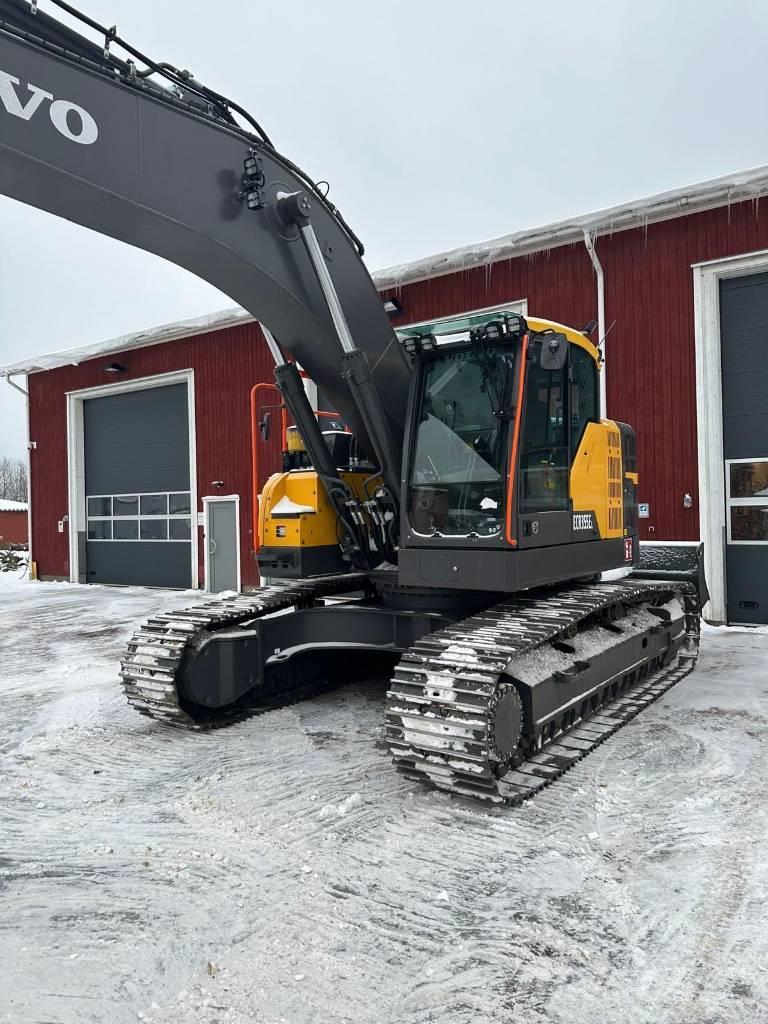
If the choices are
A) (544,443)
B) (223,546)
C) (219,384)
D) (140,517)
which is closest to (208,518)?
(223,546)

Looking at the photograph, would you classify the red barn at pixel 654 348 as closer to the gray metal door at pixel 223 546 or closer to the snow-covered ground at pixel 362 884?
the gray metal door at pixel 223 546

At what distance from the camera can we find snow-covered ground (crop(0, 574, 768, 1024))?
2.53 metres

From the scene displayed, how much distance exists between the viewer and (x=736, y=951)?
2762 mm

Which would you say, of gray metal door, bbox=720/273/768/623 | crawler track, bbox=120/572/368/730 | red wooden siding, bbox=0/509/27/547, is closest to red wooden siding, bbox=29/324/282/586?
gray metal door, bbox=720/273/768/623

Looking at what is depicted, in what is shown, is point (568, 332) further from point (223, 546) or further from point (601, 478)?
point (223, 546)

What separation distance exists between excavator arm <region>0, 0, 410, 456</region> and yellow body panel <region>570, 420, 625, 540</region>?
1.35m

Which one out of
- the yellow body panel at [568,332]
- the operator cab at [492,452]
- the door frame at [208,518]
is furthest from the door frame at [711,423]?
the door frame at [208,518]

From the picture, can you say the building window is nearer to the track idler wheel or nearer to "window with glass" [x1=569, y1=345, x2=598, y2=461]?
"window with glass" [x1=569, y1=345, x2=598, y2=461]

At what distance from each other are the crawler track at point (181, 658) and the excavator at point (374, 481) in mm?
22

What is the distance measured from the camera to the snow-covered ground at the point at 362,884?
2525mm

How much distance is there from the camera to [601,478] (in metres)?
5.85

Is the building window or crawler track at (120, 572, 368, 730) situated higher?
the building window

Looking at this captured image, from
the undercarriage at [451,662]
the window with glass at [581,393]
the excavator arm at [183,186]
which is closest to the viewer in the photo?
the excavator arm at [183,186]

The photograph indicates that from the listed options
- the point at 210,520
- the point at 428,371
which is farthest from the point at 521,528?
the point at 210,520
